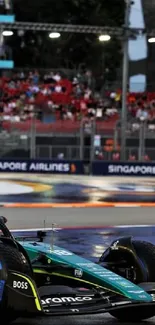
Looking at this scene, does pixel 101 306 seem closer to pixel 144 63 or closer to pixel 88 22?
pixel 144 63

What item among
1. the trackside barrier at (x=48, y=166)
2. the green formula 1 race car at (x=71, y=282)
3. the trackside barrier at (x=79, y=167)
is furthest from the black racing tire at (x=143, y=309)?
the trackside barrier at (x=48, y=166)

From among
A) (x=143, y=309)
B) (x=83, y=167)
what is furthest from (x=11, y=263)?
(x=83, y=167)

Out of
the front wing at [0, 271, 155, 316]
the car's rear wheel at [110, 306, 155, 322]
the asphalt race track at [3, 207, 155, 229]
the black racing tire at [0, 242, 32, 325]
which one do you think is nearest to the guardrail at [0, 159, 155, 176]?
the asphalt race track at [3, 207, 155, 229]

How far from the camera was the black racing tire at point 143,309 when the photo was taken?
572 cm

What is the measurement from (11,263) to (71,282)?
0.78 meters

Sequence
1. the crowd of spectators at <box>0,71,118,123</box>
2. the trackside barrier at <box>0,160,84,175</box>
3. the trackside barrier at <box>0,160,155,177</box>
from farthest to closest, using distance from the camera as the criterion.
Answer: the crowd of spectators at <box>0,71,118,123</box> → the trackside barrier at <box>0,160,84,175</box> → the trackside barrier at <box>0,160,155,177</box>

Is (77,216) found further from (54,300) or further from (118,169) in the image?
(118,169)

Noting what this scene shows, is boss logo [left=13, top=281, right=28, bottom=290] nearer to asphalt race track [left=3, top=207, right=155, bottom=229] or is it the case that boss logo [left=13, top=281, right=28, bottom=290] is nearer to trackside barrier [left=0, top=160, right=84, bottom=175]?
→ asphalt race track [left=3, top=207, right=155, bottom=229]

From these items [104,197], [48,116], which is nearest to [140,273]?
[104,197]

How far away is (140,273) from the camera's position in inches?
229

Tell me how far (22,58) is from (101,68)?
6.13 metres

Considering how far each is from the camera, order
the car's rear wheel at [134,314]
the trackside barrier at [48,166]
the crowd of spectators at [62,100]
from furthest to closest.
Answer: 1. the crowd of spectators at [62,100]
2. the trackside barrier at [48,166]
3. the car's rear wheel at [134,314]

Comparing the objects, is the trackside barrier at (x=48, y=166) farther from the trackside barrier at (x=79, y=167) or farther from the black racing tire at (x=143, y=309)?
the black racing tire at (x=143, y=309)

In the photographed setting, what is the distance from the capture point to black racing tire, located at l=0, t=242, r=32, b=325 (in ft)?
15.9
